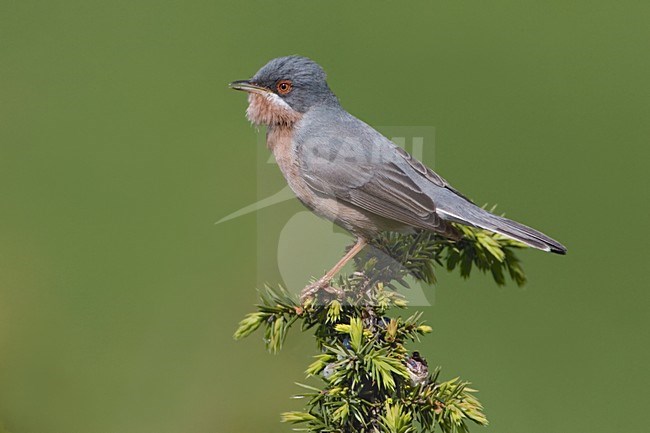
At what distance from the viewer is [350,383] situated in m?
2.24

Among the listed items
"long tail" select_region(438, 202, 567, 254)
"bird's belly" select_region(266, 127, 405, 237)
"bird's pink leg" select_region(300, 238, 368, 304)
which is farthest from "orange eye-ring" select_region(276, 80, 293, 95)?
"long tail" select_region(438, 202, 567, 254)

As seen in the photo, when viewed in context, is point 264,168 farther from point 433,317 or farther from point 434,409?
point 434,409

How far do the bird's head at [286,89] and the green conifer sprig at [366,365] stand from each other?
3.64 ft

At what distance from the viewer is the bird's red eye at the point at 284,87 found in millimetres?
3590

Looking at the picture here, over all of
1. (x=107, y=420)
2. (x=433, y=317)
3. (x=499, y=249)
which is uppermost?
(x=499, y=249)

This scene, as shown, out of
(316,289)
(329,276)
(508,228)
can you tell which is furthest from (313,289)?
(508,228)

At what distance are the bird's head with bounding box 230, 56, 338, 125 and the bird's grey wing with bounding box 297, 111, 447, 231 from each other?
114 millimetres

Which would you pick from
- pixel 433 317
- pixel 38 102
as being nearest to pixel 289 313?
pixel 433 317

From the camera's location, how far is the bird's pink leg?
8.51 ft

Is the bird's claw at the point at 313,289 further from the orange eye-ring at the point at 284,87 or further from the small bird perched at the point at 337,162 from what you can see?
the orange eye-ring at the point at 284,87

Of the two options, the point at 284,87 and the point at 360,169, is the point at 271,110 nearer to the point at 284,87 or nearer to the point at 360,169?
the point at 284,87

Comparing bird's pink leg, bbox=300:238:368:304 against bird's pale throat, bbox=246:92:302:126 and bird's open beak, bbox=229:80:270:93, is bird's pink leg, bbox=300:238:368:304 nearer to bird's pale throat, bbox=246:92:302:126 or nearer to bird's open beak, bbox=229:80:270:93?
bird's pale throat, bbox=246:92:302:126

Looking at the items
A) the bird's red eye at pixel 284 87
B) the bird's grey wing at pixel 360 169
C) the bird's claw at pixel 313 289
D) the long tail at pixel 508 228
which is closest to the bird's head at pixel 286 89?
the bird's red eye at pixel 284 87

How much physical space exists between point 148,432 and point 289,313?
1.39 m
